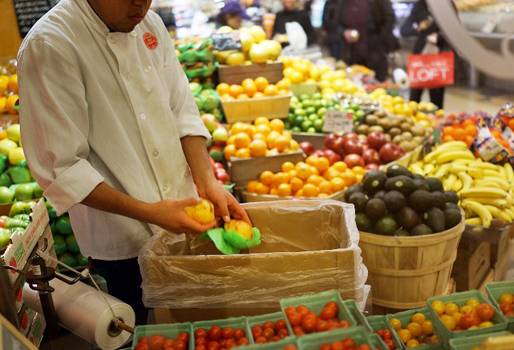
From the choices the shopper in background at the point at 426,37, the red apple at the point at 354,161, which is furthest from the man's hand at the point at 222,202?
the shopper in background at the point at 426,37

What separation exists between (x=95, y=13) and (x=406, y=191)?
179cm

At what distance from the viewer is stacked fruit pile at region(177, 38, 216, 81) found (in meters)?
4.28

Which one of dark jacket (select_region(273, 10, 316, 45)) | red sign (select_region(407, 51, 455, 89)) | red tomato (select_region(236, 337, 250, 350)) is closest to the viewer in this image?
red tomato (select_region(236, 337, 250, 350))

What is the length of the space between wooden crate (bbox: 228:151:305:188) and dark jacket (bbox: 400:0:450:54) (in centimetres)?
426

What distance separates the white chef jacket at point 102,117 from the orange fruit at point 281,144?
155 centimetres

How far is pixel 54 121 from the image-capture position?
169 centimetres

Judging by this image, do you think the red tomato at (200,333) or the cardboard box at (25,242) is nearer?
the red tomato at (200,333)

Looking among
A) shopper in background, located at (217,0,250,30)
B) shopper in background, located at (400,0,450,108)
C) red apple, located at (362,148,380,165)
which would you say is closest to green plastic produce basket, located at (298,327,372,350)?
red apple, located at (362,148,380,165)

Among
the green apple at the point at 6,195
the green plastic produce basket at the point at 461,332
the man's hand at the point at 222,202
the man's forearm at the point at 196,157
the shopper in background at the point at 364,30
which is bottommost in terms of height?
the shopper in background at the point at 364,30

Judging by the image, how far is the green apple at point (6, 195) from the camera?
2.96m

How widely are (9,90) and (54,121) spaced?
256cm

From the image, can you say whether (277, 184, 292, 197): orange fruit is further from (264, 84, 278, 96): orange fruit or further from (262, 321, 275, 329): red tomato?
(262, 321, 275, 329): red tomato

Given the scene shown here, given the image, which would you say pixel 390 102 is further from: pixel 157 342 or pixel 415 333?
pixel 157 342

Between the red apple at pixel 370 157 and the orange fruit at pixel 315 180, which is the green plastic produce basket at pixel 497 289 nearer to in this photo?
the orange fruit at pixel 315 180
